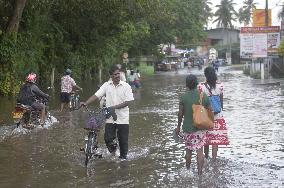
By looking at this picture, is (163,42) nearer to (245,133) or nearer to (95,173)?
(245,133)

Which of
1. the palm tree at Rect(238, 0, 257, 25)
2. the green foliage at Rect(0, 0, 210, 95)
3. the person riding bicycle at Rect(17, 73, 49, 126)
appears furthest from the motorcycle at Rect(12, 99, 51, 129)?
the palm tree at Rect(238, 0, 257, 25)

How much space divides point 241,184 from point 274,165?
1686 mm

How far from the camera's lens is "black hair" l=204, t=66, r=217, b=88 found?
9.73 m

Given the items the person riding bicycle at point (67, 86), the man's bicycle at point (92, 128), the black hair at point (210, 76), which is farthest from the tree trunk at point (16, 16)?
the black hair at point (210, 76)

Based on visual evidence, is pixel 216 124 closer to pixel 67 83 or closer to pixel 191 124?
pixel 191 124

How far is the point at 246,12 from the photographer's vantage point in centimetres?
12800

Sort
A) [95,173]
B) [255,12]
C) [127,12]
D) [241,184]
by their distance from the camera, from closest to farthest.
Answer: [241,184]
[95,173]
[127,12]
[255,12]

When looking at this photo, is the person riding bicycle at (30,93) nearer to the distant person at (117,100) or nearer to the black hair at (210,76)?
the distant person at (117,100)

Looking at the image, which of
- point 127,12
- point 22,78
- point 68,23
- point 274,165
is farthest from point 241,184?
point 68,23

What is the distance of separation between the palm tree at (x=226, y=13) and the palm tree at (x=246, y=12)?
3403 millimetres

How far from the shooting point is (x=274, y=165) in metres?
10.0

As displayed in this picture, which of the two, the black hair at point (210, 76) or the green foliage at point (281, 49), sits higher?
the green foliage at point (281, 49)

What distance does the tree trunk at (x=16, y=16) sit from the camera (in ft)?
70.7

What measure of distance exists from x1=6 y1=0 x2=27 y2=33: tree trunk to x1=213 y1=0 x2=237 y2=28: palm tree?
332 ft
